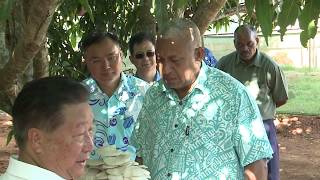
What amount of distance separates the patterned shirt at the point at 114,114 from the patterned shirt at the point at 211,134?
55 centimetres

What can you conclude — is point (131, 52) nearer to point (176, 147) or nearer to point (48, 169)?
point (176, 147)

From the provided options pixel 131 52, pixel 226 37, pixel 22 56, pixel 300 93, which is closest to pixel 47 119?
pixel 22 56

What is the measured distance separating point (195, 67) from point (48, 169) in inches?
40.6

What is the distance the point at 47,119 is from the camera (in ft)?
5.19

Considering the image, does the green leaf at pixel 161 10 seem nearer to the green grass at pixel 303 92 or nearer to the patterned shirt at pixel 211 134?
the patterned shirt at pixel 211 134

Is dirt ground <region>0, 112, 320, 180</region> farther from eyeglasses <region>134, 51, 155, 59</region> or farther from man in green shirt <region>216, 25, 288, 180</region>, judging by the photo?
eyeglasses <region>134, 51, 155, 59</region>

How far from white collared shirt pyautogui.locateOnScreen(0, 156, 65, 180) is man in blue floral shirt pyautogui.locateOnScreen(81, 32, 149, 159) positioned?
1422mm

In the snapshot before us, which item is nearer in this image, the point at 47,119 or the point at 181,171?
the point at 47,119

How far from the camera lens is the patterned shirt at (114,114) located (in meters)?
3.03

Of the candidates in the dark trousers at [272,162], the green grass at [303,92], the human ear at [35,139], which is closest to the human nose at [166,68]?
the human ear at [35,139]

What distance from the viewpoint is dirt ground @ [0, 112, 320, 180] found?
776 cm

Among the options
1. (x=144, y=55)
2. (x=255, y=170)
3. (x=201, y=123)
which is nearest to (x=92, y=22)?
(x=144, y=55)

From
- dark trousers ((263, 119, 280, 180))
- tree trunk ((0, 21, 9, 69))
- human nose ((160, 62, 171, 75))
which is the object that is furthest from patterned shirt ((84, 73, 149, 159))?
dark trousers ((263, 119, 280, 180))

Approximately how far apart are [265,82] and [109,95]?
7.79 feet
